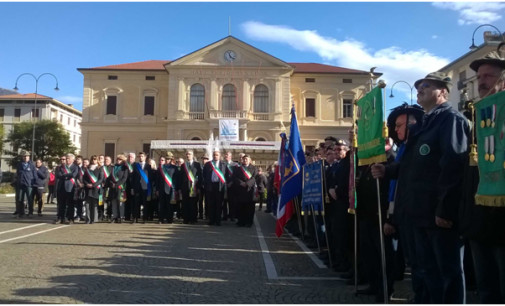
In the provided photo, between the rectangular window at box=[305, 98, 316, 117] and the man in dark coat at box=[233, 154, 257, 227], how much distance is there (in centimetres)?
4210

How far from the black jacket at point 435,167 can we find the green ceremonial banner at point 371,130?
46 cm

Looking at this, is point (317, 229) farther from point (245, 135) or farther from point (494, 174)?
point (245, 135)

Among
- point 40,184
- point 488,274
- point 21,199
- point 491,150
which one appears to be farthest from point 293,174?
point 40,184

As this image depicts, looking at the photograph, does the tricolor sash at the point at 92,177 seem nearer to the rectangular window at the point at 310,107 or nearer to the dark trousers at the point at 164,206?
the dark trousers at the point at 164,206

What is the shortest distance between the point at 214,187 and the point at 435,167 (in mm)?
10033

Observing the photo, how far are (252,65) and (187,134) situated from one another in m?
11.3

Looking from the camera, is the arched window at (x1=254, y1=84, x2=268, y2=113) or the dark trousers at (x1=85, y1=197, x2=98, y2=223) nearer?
the dark trousers at (x1=85, y1=197, x2=98, y2=223)

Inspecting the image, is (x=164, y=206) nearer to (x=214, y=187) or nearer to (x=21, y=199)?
(x=214, y=187)

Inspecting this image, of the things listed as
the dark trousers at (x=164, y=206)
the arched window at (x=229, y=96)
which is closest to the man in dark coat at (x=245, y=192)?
the dark trousers at (x=164, y=206)

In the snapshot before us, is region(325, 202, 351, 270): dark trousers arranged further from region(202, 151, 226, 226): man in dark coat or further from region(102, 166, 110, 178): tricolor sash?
region(102, 166, 110, 178): tricolor sash

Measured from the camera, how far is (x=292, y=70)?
51.8 metres

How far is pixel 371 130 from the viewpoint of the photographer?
4.71 m

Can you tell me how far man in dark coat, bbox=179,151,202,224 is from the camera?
13.5 meters

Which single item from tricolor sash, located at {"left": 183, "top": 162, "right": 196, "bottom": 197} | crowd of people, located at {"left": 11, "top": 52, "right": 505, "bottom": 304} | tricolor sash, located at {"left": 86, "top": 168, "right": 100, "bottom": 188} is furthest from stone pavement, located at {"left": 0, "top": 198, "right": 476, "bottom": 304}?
tricolor sash, located at {"left": 183, "top": 162, "right": 196, "bottom": 197}
